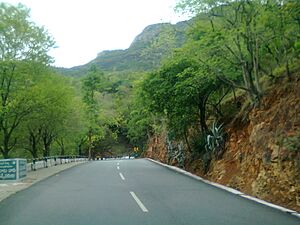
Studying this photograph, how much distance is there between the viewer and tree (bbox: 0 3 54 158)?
83.8 feet

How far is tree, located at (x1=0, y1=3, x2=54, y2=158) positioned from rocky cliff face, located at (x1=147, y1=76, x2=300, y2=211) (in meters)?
13.1

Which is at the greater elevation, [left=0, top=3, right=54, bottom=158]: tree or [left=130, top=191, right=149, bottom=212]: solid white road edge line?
[left=0, top=3, right=54, bottom=158]: tree

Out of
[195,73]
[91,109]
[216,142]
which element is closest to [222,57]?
[195,73]

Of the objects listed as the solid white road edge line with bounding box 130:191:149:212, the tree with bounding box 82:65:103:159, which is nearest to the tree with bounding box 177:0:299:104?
the solid white road edge line with bounding box 130:191:149:212

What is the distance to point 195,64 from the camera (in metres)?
21.8

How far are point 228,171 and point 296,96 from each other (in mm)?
4686

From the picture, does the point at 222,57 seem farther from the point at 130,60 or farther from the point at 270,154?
the point at 130,60

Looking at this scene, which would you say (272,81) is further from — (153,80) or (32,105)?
(32,105)

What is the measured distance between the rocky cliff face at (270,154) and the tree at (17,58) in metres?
13.1

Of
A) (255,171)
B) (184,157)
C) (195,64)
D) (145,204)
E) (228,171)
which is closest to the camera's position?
(145,204)

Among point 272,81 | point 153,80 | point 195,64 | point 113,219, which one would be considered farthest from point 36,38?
point 113,219

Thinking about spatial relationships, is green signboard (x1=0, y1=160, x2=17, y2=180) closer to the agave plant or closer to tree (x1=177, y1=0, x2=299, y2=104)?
the agave plant

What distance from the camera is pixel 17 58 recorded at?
26172 millimetres

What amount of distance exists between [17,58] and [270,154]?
60.0 feet
